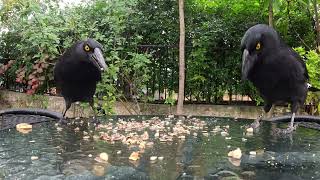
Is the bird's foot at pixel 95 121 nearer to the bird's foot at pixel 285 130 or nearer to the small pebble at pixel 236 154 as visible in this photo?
the bird's foot at pixel 285 130

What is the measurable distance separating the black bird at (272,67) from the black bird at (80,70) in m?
1.10

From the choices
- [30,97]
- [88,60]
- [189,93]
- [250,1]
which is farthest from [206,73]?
[88,60]

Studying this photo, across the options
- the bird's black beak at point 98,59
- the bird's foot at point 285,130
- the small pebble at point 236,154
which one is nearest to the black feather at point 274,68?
the bird's foot at point 285,130

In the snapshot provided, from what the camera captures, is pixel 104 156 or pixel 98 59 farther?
pixel 98 59

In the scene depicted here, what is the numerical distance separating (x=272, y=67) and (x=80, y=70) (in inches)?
62.1

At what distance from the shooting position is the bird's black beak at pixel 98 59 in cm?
352

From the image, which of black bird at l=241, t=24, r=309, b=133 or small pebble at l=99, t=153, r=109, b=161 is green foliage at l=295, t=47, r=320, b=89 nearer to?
black bird at l=241, t=24, r=309, b=133

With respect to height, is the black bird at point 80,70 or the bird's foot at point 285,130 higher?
the black bird at point 80,70

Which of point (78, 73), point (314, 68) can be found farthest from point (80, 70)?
point (314, 68)

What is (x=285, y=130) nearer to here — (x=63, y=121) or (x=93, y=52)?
(x=93, y=52)

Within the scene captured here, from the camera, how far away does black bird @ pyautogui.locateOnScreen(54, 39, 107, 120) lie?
3582 millimetres

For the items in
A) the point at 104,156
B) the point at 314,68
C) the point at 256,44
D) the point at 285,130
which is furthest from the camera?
the point at 314,68

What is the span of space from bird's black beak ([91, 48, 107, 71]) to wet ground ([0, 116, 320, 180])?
47 cm

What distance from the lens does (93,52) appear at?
361 cm
